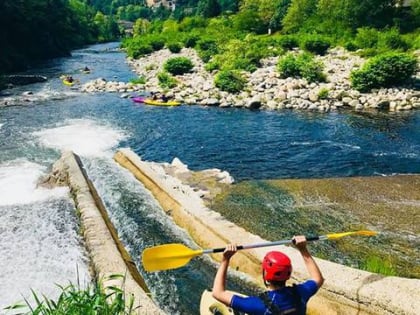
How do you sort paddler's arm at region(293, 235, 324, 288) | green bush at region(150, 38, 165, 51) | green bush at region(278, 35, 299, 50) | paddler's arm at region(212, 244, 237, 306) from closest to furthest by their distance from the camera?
paddler's arm at region(212, 244, 237, 306) → paddler's arm at region(293, 235, 324, 288) → green bush at region(278, 35, 299, 50) → green bush at region(150, 38, 165, 51)

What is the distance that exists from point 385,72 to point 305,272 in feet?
63.8

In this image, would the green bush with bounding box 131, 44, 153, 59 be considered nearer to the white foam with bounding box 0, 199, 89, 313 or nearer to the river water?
the river water

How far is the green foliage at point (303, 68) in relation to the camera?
85.1 ft

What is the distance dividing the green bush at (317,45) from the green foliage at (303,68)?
30.3 feet

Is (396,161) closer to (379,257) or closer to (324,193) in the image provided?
(324,193)

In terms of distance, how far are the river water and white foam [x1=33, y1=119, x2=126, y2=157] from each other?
0.14 ft

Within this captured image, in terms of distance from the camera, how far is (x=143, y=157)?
16.0 m

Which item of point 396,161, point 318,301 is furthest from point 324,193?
point 318,301

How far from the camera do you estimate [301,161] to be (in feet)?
48.5

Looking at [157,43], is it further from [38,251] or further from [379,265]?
[379,265]

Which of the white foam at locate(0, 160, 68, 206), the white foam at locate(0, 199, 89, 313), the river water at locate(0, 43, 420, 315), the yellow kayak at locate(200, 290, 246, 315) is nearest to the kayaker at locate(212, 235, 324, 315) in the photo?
the yellow kayak at locate(200, 290, 246, 315)

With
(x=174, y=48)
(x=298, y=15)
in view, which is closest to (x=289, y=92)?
(x=174, y=48)

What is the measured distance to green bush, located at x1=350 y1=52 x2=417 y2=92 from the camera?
23.6m

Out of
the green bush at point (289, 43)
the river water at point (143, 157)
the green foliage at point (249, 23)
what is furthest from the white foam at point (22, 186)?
the green foliage at point (249, 23)
